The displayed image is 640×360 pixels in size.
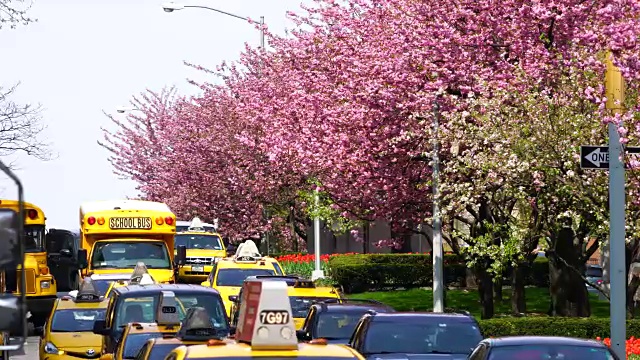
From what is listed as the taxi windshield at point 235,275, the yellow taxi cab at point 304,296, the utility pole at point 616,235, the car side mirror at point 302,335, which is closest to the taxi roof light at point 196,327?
the car side mirror at point 302,335

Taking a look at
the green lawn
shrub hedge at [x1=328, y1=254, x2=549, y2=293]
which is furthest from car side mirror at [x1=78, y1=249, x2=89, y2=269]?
shrub hedge at [x1=328, y1=254, x2=549, y2=293]

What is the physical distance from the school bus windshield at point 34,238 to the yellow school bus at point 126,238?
3.67 ft

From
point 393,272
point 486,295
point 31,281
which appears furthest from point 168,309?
point 393,272

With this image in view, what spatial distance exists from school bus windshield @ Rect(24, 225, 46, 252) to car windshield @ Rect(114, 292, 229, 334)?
10.3 m

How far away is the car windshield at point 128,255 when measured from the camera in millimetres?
31094

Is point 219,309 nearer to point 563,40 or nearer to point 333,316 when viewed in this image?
point 333,316

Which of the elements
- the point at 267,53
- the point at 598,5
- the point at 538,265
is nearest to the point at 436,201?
the point at 598,5

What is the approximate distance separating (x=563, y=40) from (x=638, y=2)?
10.7ft

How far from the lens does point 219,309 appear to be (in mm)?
19500

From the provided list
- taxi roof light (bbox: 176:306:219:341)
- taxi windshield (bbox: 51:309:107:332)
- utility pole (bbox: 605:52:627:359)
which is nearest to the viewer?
taxi roof light (bbox: 176:306:219:341)

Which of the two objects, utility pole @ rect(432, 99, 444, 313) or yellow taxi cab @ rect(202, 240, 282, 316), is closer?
utility pole @ rect(432, 99, 444, 313)

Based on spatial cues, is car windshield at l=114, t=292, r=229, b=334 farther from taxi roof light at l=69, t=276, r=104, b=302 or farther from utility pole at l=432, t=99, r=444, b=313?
utility pole at l=432, t=99, r=444, b=313

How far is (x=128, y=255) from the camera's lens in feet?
102

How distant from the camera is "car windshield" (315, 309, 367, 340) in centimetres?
1962
